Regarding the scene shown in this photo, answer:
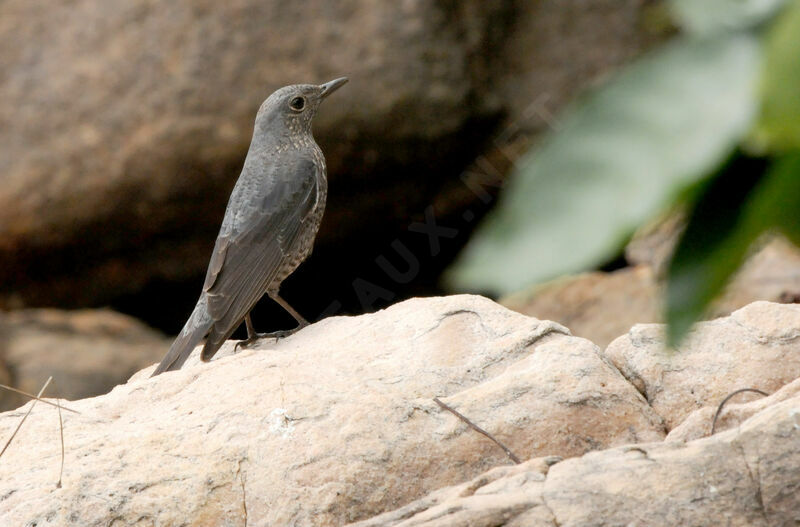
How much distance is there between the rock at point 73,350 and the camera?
6.77 metres

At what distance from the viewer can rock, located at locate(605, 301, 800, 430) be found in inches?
135

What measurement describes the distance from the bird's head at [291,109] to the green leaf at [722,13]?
16.5 ft

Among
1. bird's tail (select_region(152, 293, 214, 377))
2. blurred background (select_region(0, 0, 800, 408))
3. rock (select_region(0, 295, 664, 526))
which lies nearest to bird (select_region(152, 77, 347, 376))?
bird's tail (select_region(152, 293, 214, 377))

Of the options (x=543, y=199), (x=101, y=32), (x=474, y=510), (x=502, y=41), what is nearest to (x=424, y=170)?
(x=502, y=41)

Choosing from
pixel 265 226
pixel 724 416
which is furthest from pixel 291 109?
pixel 724 416

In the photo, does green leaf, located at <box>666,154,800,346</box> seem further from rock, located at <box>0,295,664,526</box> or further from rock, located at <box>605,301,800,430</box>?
rock, located at <box>605,301,800,430</box>

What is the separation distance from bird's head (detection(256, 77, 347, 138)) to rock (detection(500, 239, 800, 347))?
1.61 meters

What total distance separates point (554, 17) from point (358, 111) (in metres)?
1.74

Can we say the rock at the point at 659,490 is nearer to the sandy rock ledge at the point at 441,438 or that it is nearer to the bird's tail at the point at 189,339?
the sandy rock ledge at the point at 441,438

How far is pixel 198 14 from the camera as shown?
283 inches

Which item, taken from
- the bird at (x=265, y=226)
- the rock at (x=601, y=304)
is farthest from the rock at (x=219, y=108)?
the bird at (x=265, y=226)

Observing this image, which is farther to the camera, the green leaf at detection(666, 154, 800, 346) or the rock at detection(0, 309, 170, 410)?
the rock at detection(0, 309, 170, 410)

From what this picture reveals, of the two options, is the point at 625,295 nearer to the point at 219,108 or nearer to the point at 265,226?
the point at 265,226

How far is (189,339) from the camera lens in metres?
4.70
